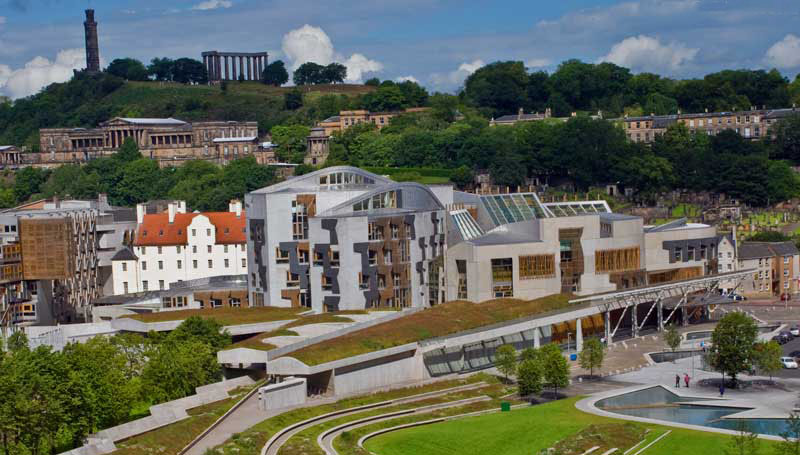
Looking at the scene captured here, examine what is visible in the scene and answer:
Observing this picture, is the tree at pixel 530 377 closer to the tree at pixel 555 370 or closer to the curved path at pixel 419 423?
the tree at pixel 555 370

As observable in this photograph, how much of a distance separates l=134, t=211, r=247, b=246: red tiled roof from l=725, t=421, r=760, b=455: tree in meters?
66.8

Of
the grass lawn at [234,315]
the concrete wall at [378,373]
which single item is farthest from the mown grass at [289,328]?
the concrete wall at [378,373]

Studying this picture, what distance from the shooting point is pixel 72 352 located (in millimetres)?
68562

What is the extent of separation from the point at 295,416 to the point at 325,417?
63.0 inches

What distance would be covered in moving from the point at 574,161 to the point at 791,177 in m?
27.4

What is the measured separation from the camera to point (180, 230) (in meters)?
124

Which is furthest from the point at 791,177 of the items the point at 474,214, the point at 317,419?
the point at 317,419

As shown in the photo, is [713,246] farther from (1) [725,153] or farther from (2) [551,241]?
(1) [725,153]

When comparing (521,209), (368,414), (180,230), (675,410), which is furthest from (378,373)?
(180,230)

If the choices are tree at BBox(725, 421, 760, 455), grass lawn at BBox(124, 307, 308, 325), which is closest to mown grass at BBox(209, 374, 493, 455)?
grass lawn at BBox(124, 307, 308, 325)

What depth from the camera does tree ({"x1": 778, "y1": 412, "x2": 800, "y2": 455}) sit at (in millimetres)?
54969

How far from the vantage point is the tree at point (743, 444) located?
5638cm

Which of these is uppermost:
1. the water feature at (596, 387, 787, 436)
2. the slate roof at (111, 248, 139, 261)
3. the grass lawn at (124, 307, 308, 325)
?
the slate roof at (111, 248, 139, 261)

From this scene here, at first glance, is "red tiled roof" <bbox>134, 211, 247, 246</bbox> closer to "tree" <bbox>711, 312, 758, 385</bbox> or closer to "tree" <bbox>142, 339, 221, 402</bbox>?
"tree" <bbox>142, 339, 221, 402</bbox>
